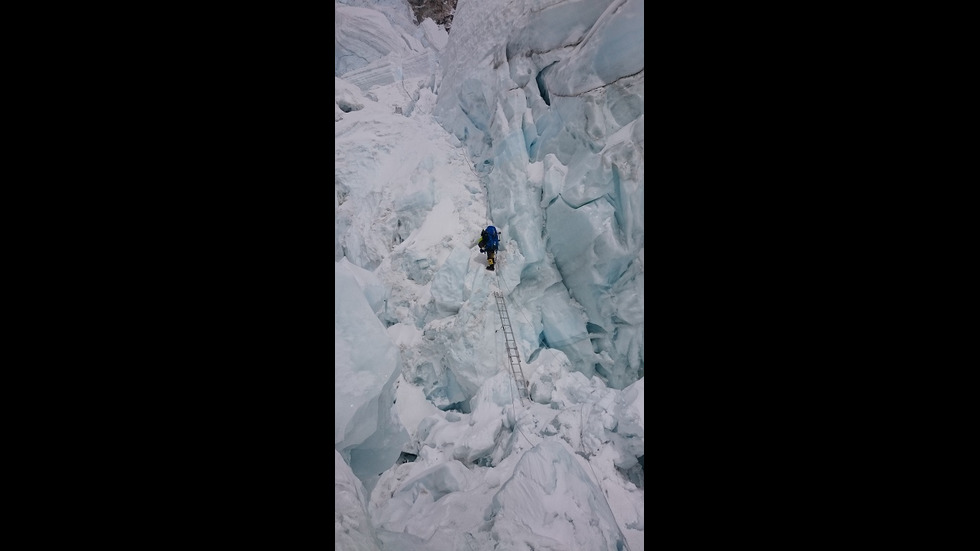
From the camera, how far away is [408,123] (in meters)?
6.67

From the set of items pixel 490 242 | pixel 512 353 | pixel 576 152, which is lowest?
pixel 512 353

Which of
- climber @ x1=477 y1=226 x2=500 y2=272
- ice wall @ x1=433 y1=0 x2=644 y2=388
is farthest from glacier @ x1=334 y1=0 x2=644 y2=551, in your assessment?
climber @ x1=477 y1=226 x2=500 y2=272

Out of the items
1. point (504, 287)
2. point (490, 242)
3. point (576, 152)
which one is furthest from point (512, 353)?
point (576, 152)

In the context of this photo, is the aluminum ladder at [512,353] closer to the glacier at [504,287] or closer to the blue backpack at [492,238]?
the glacier at [504,287]

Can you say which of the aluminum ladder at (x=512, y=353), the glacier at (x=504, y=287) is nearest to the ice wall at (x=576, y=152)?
the glacier at (x=504, y=287)

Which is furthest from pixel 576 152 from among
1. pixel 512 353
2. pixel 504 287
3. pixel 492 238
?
pixel 512 353

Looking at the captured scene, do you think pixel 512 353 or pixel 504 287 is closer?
pixel 512 353

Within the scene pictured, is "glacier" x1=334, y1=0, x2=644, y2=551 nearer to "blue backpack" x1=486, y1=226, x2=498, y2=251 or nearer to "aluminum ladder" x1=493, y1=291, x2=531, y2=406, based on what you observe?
"aluminum ladder" x1=493, y1=291, x2=531, y2=406

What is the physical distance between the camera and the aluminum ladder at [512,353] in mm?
4695

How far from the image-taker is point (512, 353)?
4.95m

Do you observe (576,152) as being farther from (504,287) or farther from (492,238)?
(504,287)

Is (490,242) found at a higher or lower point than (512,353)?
higher

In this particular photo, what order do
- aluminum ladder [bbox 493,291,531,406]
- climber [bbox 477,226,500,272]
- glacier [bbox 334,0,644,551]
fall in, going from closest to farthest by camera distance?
glacier [bbox 334,0,644,551]
aluminum ladder [bbox 493,291,531,406]
climber [bbox 477,226,500,272]

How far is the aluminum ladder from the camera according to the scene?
4695 mm
